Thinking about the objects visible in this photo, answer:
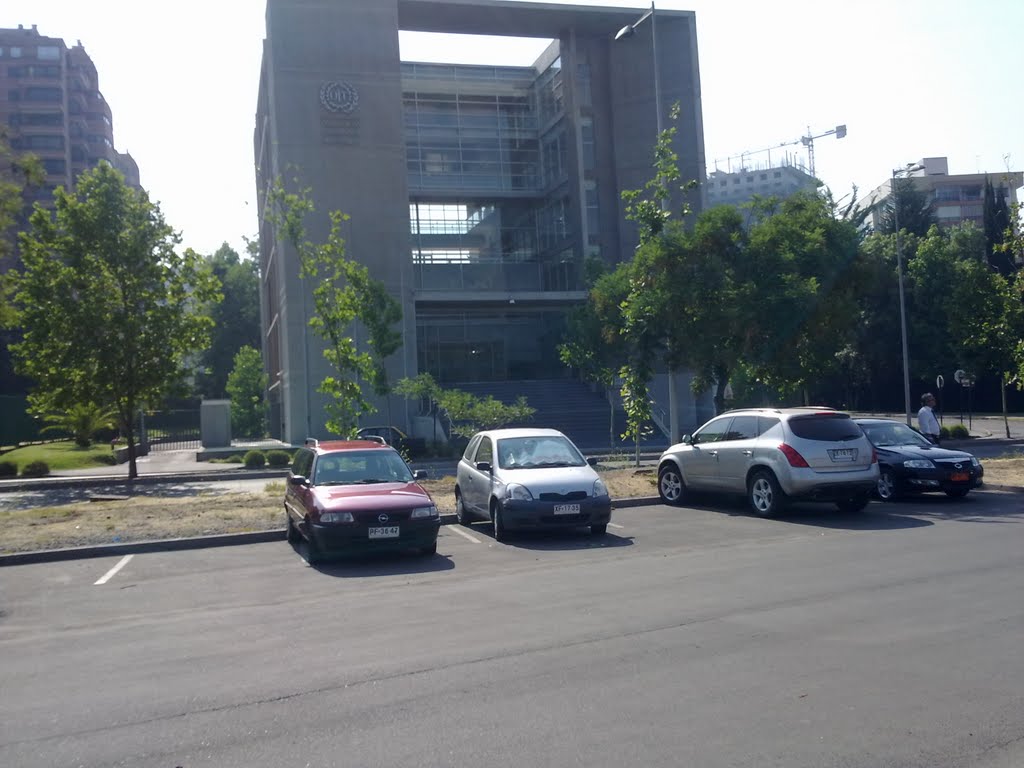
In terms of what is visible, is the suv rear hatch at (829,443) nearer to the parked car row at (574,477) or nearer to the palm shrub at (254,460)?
the parked car row at (574,477)

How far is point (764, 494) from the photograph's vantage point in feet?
48.4

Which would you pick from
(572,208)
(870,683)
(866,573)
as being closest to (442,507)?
(866,573)

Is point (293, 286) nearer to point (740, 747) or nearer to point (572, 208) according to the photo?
point (572, 208)

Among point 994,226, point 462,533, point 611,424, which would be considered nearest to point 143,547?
point 462,533

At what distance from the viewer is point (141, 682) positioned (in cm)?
651

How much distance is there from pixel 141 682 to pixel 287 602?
289cm

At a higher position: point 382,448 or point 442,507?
point 382,448

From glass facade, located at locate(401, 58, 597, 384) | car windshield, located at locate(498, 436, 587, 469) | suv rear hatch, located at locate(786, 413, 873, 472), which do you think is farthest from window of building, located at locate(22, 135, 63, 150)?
suv rear hatch, located at locate(786, 413, 873, 472)

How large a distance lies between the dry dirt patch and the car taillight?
3.89m

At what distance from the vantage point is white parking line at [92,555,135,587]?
11.1 meters

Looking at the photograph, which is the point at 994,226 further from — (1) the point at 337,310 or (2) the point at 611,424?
(1) the point at 337,310

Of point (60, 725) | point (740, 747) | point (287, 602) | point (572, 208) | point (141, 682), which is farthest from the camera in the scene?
point (572, 208)

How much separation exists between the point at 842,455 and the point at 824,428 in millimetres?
507

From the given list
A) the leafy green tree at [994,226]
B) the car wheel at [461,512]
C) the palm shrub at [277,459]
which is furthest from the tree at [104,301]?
the leafy green tree at [994,226]
